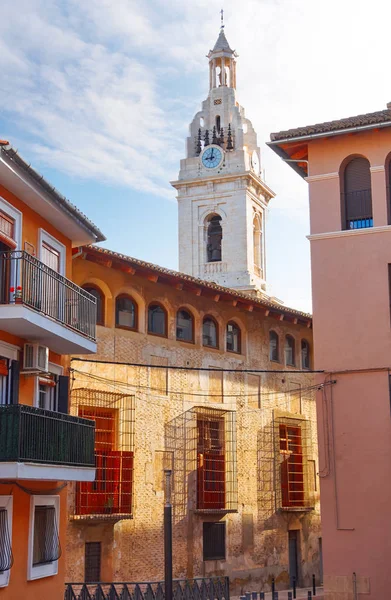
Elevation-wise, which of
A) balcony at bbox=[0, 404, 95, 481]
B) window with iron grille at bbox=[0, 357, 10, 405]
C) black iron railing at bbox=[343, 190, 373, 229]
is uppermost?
black iron railing at bbox=[343, 190, 373, 229]

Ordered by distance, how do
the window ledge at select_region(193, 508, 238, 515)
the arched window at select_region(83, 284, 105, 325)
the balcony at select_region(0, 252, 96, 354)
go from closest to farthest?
the balcony at select_region(0, 252, 96, 354)
the arched window at select_region(83, 284, 105, 325)
the window ledge at select_region(193, 508, 238, 515)

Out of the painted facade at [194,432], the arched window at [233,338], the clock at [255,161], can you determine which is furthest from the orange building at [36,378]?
the clock at [255,161]

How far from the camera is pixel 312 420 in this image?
36656 mm

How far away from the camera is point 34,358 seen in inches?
712

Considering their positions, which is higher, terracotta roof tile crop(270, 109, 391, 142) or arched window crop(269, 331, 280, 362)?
terracotta roof tile crop(270, 109, 391, 142)

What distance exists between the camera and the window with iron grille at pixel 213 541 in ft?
99.4

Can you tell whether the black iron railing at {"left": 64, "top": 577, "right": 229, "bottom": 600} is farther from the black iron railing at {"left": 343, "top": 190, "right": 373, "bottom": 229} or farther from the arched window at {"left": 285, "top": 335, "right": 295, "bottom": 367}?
the arched window at {"left": 285, "top": 335, "right": 295, "bottom": 367}

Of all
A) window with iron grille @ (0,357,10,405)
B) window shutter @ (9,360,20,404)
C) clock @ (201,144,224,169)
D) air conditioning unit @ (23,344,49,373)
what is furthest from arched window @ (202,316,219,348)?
clock @ (201,144,224,169)

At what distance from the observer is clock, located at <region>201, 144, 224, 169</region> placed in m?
59.0

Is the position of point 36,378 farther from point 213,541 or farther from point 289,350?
point 289,350

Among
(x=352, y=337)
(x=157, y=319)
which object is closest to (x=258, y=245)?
(x=157, y=319)

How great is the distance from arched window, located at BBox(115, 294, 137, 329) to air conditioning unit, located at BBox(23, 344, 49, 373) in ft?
30.8

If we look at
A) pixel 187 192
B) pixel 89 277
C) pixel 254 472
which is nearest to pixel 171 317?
pixel 89 277

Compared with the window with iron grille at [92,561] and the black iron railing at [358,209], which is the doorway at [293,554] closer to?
the window with iron grille at [92,561]
